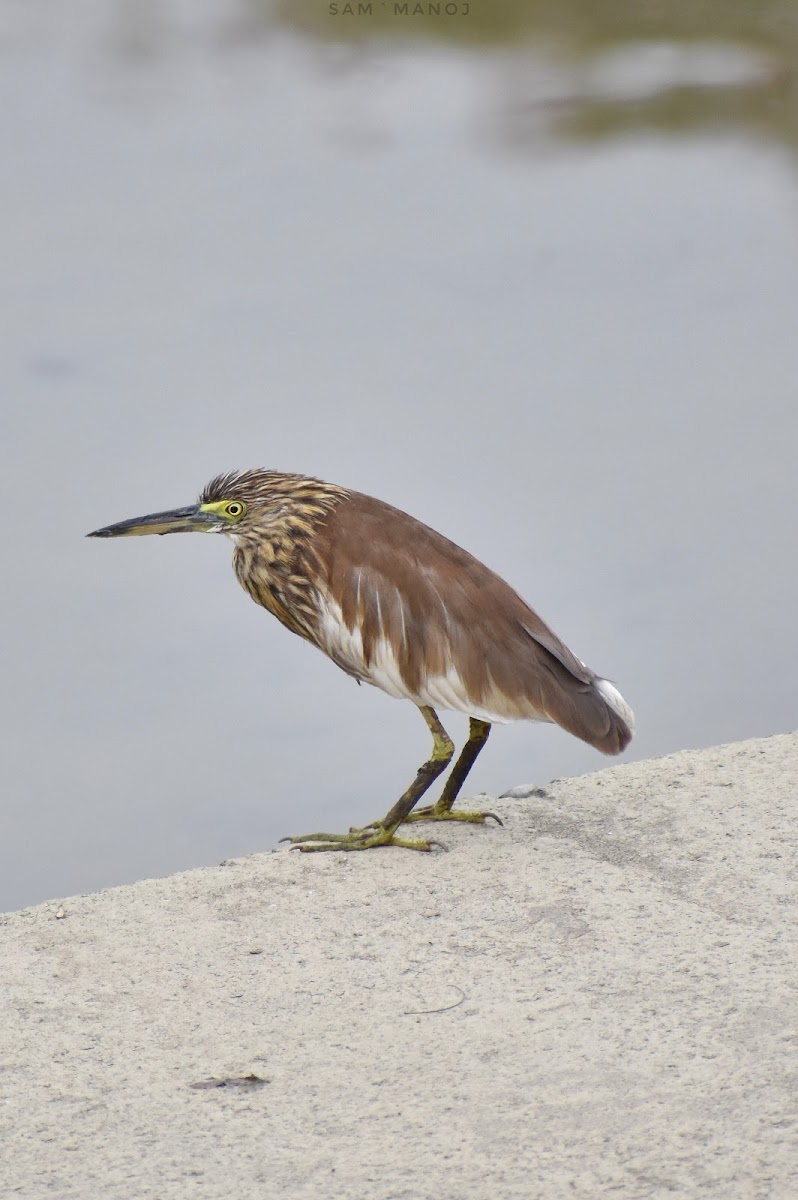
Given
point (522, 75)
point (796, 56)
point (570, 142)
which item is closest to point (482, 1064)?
point (570, 142)

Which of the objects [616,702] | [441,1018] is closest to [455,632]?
[616,702]

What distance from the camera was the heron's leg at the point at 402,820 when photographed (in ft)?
12.7

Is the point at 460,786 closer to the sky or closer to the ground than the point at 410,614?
closer to the ground

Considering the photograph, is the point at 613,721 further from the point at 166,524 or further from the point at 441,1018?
the point at 166,524

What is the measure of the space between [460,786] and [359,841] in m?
0.31

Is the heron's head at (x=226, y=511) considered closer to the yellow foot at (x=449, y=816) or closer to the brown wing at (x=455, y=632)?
the brown wing at (x=455, y=632)

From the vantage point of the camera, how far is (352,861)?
13.1ft

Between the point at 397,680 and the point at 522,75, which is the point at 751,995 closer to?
the point at 397,680

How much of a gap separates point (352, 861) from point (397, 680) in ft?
1.67

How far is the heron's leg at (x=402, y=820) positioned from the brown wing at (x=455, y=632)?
5.0 inches

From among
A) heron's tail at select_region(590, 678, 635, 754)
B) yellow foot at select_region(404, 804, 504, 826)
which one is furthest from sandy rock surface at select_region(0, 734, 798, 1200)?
heron's tail at select_region(590, 678, 635, 754)

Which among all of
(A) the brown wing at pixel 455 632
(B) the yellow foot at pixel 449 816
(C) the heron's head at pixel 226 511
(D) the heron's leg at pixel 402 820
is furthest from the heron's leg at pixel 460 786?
(C) the heron's head at pixel 226 511

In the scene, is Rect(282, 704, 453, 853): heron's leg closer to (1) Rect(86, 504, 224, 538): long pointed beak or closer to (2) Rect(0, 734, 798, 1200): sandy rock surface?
(2) Rect(0, 734, 798, 1200): sandy rock surface

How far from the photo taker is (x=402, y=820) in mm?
4027
